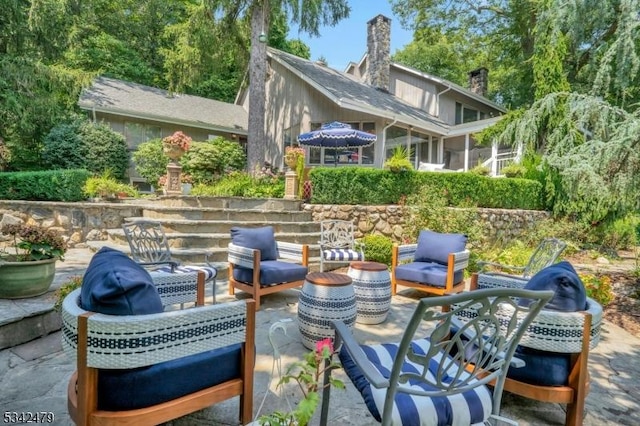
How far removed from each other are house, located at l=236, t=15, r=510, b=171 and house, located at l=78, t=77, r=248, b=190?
1.99 m

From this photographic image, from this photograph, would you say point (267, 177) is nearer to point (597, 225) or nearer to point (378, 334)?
point (378, 334)

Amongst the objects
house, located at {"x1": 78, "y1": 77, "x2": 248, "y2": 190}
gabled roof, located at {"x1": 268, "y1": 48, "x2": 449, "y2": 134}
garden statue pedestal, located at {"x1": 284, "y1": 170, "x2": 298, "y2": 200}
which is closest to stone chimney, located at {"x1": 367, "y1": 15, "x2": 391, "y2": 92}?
gabled roof, located at {"x1": 268, "y1": 48, "x2": 449, "y2": 134}

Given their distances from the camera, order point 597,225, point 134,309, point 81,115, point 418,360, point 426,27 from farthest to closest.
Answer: point 426,27
point 81,115
point 597,225
point 134,309
point 418,360

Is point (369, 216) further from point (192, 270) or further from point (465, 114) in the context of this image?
point (465, 114)

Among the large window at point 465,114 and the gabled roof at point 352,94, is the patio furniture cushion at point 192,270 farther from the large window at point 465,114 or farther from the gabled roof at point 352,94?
the large window at point 465,114

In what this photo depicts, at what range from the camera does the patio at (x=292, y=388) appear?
2221 mm

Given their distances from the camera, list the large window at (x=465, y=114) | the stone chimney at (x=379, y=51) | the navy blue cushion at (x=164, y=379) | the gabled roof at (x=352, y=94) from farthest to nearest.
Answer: the large window at (x=465, y=114)
the stone chimney at (x=379, y=51)
the gabled roof at (x=352, y=94)
the navy blue cushion at (x=164, y=379)

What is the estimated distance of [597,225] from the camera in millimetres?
9422

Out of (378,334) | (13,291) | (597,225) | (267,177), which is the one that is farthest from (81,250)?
(597,225)

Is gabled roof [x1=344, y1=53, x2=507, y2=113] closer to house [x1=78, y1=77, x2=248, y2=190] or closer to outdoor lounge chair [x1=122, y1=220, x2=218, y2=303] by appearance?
house [x1=78, y1=77, x2=248, y2=190]

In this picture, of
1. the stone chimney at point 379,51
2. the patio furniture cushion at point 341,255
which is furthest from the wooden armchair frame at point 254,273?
the stone chimney at point 379,51

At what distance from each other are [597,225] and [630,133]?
20.1 feet

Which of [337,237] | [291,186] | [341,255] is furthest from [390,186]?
[341,255]

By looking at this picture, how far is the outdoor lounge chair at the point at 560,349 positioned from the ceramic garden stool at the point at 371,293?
64.9 inches
